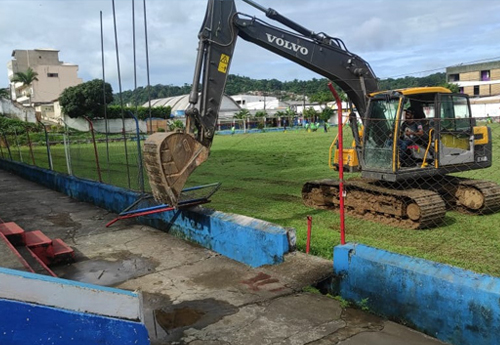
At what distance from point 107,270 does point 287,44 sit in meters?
5.48

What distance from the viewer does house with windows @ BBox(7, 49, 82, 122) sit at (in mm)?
85625

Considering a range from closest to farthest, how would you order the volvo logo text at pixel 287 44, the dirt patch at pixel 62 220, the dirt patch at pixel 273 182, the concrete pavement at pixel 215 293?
the concrete pavement at pixel 215 293
the volvo logo text at pixel 287 44
the dirt patch at pixel 62 220
the dirt patch at pixel 273 182

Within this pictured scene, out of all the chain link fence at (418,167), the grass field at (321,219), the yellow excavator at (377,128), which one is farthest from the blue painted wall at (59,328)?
the chain link fence at (418,167)

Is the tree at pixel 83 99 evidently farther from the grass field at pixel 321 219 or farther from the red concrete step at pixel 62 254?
the red concrete step at pixel 62 254

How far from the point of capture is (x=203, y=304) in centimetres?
509

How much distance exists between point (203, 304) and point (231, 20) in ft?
17.5

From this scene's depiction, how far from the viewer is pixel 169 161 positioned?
6641mm

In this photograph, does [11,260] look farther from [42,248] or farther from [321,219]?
[321,219]

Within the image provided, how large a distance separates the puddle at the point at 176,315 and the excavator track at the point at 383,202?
4.90 metres

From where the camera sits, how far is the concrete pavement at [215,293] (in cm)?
427

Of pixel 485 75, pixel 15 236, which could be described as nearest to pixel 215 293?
pixel 15 236

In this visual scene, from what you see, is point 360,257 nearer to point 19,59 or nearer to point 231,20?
point 231,20

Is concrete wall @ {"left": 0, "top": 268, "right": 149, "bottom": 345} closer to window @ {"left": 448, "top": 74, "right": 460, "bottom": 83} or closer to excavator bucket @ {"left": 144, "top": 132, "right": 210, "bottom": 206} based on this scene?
excavator bucket @ {"left": 144, "top": 132, "right": 210, "bottom": 206}

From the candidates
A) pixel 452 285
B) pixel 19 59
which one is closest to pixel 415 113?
pixel 452 285
